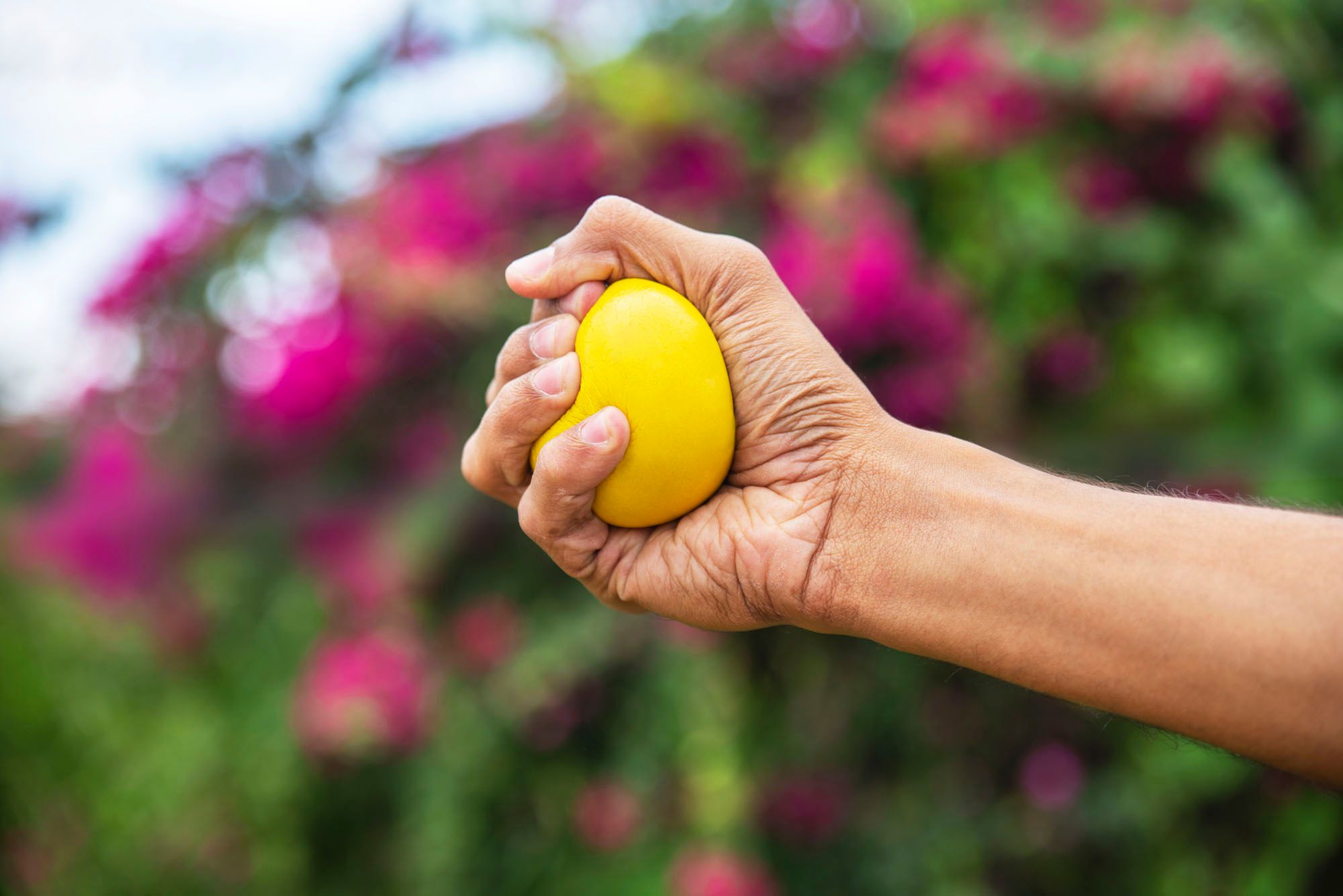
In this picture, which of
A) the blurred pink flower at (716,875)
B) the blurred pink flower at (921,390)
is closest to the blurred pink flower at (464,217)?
the blurred pink flower at (921,390)

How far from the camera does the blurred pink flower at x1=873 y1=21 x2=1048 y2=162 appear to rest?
1.94m

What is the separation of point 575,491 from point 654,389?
14 centimetres

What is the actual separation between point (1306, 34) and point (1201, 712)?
6.47ft

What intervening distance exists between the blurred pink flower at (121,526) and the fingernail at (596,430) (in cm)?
201

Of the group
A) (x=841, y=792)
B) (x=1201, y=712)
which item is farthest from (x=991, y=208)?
(x=1201, y=712)

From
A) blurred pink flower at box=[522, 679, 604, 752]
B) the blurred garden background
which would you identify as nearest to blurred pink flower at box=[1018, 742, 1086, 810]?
the blurred garden background

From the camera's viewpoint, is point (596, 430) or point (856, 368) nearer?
point (596, 430)

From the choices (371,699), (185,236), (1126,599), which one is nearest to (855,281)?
(1126,599)

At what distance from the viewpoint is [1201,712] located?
782 millimetres

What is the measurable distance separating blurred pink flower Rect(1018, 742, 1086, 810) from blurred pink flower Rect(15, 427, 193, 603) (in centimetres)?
229

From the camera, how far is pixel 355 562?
2.17m

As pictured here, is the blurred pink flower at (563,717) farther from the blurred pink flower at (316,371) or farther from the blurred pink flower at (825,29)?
the blurred pink flower at (825,29)

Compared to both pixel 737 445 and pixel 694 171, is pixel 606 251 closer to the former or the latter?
pixel 737 445

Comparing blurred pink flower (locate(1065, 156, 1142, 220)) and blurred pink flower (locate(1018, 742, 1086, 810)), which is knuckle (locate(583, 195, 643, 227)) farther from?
blurred pink flower (locate(1018, 742, 1086, 810))
